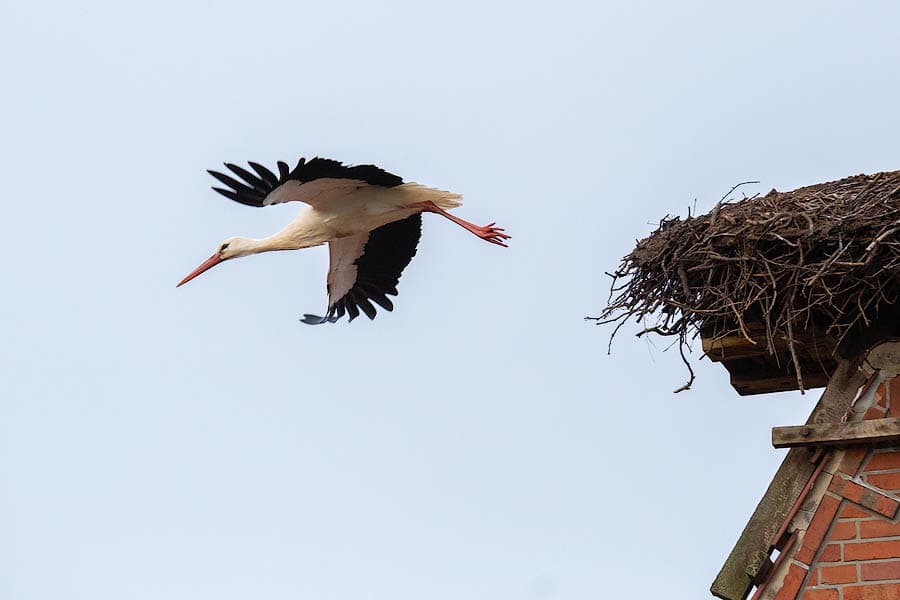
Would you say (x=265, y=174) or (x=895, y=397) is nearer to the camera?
(x=895, y=397)

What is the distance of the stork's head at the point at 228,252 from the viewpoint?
874 centimetres

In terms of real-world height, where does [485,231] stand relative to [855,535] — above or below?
above

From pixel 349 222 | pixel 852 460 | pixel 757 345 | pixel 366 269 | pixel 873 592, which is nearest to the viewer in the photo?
pixel 873 592

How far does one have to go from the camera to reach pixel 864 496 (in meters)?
4.30

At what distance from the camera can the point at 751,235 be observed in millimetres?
4625

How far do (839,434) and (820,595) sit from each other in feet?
1.67

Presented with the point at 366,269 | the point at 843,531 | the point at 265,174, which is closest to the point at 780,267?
the point at 843,531

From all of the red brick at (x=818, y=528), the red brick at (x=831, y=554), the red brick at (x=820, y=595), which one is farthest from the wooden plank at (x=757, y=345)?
the red brick at (x=820, y=595)

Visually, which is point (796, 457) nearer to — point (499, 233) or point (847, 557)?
point (847, 557)

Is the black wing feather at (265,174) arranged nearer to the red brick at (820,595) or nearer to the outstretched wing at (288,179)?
the outstretched wing at (288,179)

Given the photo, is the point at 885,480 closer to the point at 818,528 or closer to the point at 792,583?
the point at 818,528

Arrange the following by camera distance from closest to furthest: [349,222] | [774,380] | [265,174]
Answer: [774,380] < [265,174] < [349,222]

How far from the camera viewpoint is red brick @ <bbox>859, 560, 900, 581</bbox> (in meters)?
4.14

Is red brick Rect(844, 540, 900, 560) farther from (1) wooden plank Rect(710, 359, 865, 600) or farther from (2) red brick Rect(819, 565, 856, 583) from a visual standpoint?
(1) wooden plank Rect(710, 359, 865, 600)
